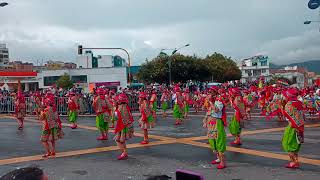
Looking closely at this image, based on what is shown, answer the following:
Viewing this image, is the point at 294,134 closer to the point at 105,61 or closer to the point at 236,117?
the point at 236,117

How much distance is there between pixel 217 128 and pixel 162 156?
2.10m

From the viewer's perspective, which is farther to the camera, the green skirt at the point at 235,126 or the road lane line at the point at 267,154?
the green skirt at the point at 235,126

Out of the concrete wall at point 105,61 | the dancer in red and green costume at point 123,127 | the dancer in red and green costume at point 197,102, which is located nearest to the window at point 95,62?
the concrete wall at point 105,61

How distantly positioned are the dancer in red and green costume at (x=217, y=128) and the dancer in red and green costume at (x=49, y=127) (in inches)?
164

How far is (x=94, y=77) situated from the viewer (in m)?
82.1

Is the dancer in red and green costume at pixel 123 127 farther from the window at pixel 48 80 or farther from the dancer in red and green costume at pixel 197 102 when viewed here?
the window at pixel 48 80

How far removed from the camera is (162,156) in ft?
38.5

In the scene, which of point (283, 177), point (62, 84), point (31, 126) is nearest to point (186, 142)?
point (283, 177)

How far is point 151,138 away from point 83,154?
3287 mm

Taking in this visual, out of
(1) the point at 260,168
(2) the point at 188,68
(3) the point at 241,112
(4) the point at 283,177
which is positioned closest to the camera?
(4) the point at 283,177

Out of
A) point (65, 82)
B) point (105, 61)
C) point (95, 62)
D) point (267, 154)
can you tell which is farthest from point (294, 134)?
point (105, 61)

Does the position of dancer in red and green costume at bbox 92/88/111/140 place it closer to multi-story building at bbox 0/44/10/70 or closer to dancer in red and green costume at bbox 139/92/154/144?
dancer in red and green costume at bbox 139/92/154/144

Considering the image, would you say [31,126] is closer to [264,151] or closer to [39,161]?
[39,161]

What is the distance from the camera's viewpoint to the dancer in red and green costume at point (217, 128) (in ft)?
33.3
